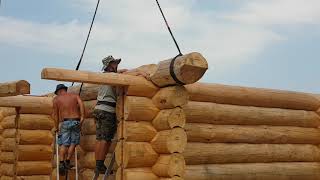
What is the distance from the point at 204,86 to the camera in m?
9.82

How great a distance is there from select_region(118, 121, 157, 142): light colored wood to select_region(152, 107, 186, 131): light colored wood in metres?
0.17

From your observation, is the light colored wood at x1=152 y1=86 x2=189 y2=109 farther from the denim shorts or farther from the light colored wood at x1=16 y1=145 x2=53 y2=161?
the light colored wood at x1=16 y1=145 x2=53 y2=161

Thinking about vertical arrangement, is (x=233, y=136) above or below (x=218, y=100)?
below

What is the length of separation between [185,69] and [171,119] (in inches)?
34.4

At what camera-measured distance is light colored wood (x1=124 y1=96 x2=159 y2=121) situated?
28.1ft

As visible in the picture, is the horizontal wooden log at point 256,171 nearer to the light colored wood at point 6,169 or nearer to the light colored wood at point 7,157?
the light colored wood at point 7,157

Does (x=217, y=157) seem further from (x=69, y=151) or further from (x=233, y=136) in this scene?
(x=69, y=151)

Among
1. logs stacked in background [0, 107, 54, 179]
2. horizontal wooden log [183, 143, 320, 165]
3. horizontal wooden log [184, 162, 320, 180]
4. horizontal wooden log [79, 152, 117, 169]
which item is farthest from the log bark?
logs stacked in background [0, 107, 54, 179]

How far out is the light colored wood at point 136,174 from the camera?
8438 millimetres

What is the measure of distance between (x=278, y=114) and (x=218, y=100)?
1.90m

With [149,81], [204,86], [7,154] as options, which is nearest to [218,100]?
[204,86]

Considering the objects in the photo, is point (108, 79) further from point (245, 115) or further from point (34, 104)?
point (34, 104)

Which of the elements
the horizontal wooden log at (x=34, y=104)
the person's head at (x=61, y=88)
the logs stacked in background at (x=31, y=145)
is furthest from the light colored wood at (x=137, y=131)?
the logs stacked in background at (x=31, y=145)

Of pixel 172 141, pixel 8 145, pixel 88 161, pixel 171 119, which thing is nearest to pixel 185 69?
pixel 171 119
